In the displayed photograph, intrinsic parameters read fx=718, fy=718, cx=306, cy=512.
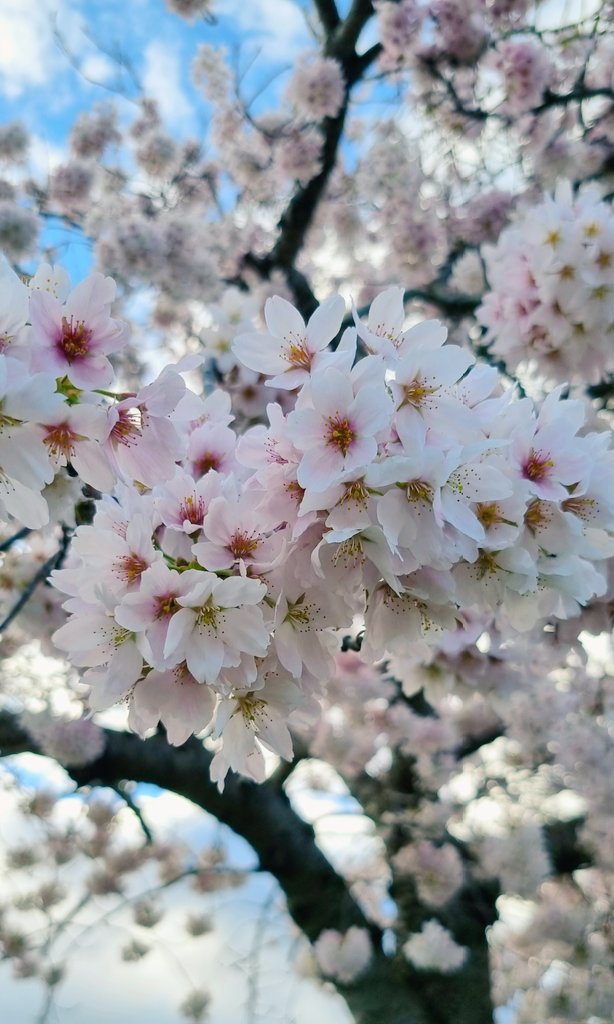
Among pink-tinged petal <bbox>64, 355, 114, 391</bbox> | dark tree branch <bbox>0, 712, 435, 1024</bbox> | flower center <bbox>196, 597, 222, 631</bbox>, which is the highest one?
pink-tinged petal <bbox>64, 355, 114, 391</bbox>

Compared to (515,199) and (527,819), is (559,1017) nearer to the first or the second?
(527,819)

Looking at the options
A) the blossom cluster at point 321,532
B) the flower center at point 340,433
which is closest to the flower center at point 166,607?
the blossom cluster at point 321,532

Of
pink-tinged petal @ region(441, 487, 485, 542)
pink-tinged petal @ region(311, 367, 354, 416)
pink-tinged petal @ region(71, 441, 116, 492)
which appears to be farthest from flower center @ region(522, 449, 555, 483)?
pink-tinged petal @ region(71, 441, 116, 492)

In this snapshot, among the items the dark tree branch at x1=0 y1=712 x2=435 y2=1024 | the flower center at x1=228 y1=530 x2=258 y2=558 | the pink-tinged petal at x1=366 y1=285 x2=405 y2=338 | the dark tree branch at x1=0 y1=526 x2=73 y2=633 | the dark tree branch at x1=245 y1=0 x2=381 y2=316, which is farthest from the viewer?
the dark tree branch at x1=245 y1=0 x2=381 y2=316

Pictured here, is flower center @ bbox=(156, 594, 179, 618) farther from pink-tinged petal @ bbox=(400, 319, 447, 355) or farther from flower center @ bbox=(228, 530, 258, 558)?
pink-tinged petal @ bbox=(400, 319, 447, 355)

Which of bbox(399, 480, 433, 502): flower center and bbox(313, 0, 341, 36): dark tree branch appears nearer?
bbox(399, 480, 433, 502): flower center

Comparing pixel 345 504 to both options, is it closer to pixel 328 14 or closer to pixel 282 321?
pixel 282 321

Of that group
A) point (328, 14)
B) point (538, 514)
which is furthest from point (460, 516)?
point (328, 14)

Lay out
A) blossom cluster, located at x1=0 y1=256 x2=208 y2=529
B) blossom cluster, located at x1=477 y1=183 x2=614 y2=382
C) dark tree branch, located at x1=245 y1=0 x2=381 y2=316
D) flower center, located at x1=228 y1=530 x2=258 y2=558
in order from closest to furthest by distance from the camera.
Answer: blossom cluster, located at x1=0 y1=256 x2=208 y2=529 → flower center, located at x1=228 y1=530 x2=258 y2=558 → blossom cluster, located at x1=477 y1=183 x2=614 y2=382 → dark tree branch, located at x1=245 y1=0 x2=381 y2=316

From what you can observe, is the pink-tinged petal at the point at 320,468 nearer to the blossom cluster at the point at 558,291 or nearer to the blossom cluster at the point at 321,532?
the blossom cluster at the point at 321,532
